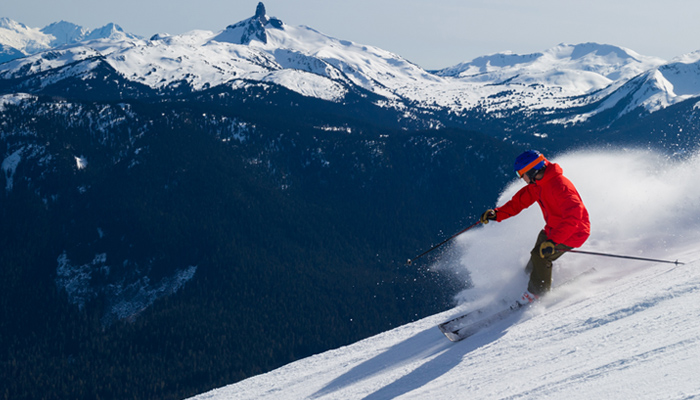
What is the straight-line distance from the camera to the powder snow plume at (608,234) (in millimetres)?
13156

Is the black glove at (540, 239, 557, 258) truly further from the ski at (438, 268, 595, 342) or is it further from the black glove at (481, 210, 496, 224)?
the ski at (438, 268, 595, 342)

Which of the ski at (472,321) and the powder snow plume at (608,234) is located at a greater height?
the powder snow plume at (608,234)

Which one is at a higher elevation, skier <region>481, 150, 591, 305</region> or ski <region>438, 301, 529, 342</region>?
skier <region>481, 150, 591, 305</region>

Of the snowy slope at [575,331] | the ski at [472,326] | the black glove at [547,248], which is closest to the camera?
the snowy slope at [575,331]

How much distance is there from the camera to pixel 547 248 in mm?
10883

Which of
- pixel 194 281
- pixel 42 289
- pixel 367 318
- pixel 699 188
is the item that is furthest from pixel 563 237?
pixel 42 289

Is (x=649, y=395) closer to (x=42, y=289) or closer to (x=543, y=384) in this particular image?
(x=543, y=384)

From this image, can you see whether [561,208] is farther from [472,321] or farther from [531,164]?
[472,321]

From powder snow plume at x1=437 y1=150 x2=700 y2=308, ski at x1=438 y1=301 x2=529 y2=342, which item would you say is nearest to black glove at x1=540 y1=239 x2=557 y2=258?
ski at x1=438 y1=301 x2=529 y2=342

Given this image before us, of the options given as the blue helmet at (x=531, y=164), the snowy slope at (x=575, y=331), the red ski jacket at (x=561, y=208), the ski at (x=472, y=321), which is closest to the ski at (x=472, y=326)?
the ski at (x=472, y=321)

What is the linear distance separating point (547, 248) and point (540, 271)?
0.88m

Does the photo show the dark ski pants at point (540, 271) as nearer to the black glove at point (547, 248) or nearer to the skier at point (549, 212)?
the skier at point (549, 212)

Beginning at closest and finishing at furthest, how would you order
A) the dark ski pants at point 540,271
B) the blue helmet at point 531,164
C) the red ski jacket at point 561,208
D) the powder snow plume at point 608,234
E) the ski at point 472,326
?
the red ski jacket at point 561,208 < the blue helmet at point 531,164 < the dark ski pants at point 540,271 < the ski at point 472,326 < the powder snow plume at point 608,234

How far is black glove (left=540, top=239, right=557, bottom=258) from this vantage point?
1081 centimetres
